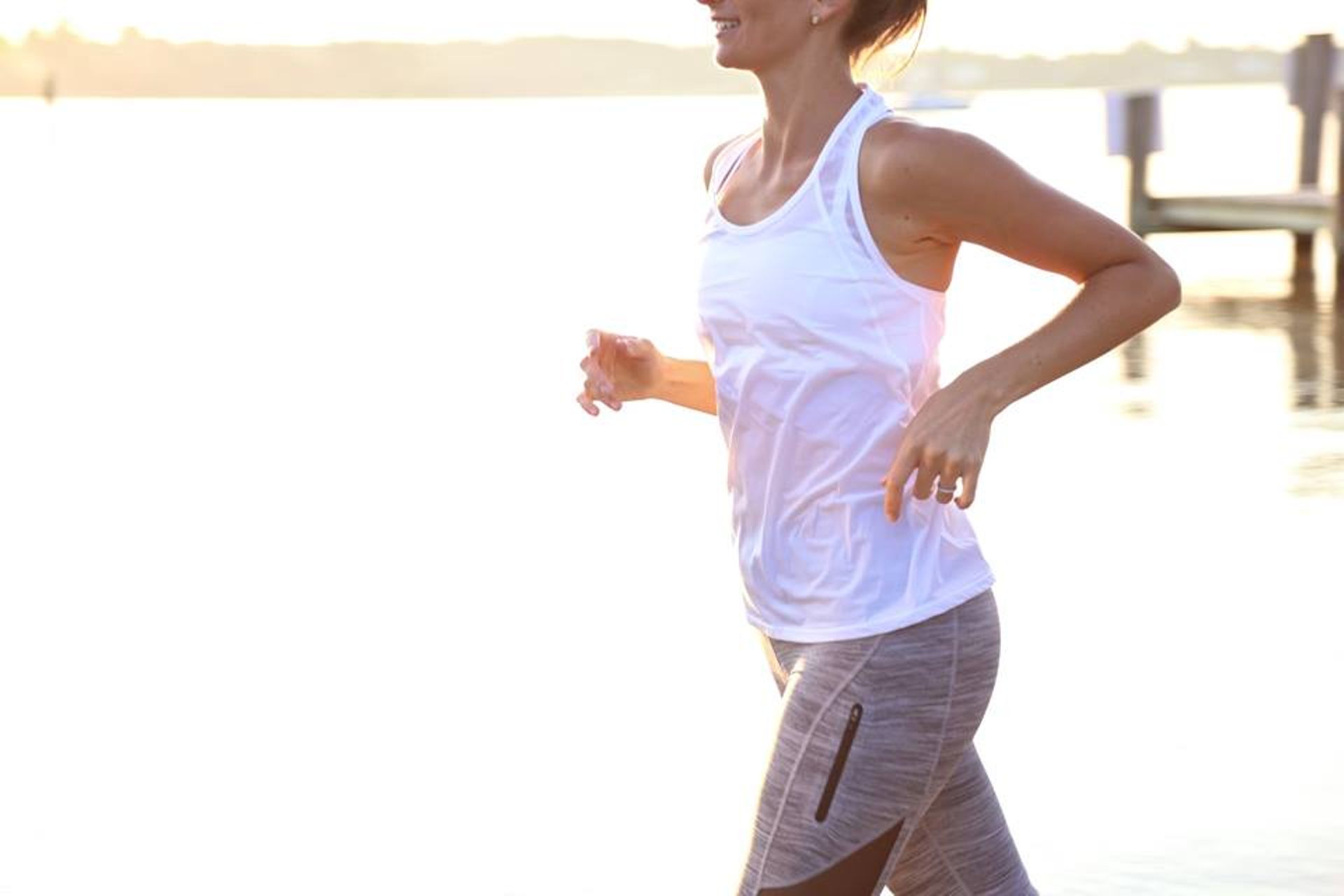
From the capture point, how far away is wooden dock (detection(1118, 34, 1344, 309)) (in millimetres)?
18578

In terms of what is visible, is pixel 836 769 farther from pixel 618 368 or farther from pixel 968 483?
pixel 618 368

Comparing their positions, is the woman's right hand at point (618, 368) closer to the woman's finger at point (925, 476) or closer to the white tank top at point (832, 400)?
the white tank top at point (832, 400)

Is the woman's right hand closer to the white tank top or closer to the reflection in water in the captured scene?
the white tank top

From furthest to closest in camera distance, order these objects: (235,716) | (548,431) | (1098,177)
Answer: (1098,177) → (548,431) → (235,716)

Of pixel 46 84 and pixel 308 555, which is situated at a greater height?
pixel 46 84

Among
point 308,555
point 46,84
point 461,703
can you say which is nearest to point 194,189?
point 308,555

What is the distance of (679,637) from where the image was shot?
7004 mm

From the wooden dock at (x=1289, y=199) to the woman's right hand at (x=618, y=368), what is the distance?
14712 millimetres

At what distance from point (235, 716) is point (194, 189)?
1191 inches

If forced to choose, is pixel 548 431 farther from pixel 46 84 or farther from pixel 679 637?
pixel 46 84

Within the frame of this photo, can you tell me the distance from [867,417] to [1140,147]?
58.5ft

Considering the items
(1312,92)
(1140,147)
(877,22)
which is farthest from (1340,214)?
(877,22)

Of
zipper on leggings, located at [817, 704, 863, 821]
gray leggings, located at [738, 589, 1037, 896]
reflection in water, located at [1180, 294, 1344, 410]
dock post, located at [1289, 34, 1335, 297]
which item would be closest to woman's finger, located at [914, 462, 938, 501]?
gray leggings, located at [738, 589, 1037, 896]

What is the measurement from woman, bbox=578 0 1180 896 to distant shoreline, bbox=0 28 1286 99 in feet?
340
